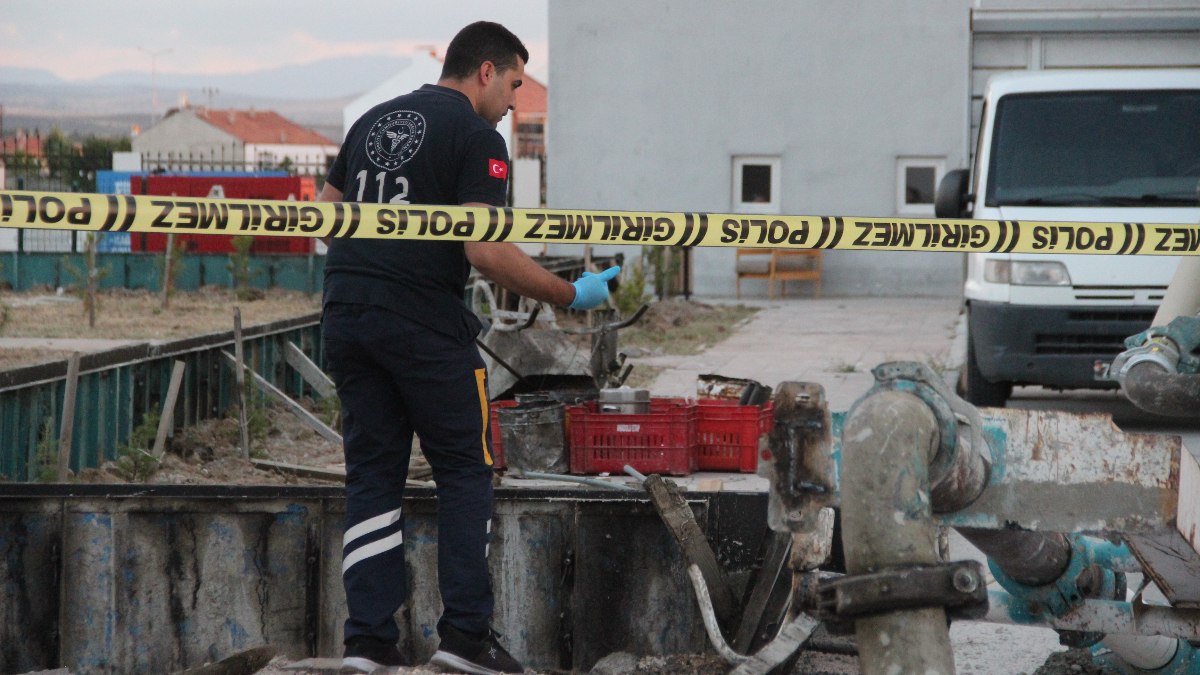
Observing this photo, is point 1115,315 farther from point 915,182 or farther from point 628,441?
point 915,182

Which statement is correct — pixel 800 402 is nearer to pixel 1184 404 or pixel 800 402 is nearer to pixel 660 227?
pixel 1184 404

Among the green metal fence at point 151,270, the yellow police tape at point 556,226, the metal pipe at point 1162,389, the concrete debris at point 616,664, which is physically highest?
the green metal fence at point 151,270

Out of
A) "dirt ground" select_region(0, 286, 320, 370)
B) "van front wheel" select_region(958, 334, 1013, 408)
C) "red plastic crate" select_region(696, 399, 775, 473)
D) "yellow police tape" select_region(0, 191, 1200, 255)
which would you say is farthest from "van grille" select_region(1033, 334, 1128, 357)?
"dirt ground" select_region(0, 286, 320, 370)

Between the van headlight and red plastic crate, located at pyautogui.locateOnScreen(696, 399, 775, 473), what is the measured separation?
2299mm

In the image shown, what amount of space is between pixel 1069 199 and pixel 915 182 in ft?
46.4

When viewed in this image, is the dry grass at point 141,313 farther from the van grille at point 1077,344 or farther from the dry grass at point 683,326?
the van grille at point 1077,344

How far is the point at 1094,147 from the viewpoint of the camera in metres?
9.72

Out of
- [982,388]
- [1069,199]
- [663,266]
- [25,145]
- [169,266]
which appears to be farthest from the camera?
[25,145]

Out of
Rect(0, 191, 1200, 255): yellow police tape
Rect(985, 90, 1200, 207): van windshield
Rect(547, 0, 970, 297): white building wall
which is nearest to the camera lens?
Rect(0, 191, 1200, 255): yellow police tape

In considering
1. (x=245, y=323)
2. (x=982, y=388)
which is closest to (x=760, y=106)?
(x=245, y=323)

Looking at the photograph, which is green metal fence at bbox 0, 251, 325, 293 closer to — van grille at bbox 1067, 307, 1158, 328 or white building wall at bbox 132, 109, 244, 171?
van grille at bbox 1067, 307, 1158, 328

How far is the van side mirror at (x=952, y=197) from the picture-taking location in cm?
938

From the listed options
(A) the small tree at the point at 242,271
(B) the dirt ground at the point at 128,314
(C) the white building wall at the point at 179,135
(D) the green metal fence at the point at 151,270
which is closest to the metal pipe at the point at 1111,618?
(B) the dirt ground at the point at 128,314

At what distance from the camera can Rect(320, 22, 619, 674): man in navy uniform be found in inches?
161
